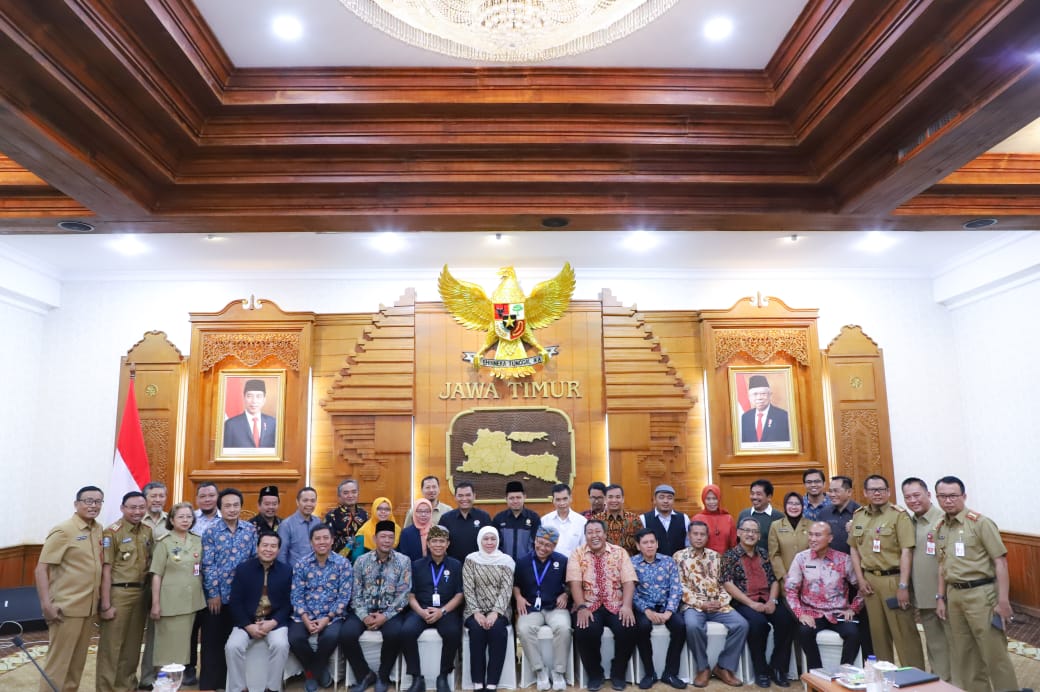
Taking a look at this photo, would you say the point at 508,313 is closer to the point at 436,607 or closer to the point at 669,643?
the point at 436,607

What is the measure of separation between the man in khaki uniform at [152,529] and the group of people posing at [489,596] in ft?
0.03

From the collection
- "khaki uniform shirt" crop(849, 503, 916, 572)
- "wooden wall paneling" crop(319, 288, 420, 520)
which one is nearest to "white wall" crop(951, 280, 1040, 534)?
"khaki uniform shirt" crop(849, 503, 916, 572)

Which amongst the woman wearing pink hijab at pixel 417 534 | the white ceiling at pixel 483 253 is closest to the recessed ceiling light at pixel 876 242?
the white ceiling at pixel 483 253

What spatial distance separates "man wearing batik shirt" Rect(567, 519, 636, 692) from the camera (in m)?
4.85

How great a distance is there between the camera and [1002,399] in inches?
281

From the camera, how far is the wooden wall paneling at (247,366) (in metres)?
7.15

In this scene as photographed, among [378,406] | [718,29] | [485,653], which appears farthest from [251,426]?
[718,29]

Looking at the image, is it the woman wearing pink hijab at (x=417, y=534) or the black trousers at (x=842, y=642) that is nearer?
the black trousers at (x=842, y=642)

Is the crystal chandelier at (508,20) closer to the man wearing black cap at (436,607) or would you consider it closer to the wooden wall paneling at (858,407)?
the man wearing black cap at (436,607)

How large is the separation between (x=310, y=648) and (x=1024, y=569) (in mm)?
6546

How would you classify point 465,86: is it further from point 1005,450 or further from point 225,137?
point 1005,450

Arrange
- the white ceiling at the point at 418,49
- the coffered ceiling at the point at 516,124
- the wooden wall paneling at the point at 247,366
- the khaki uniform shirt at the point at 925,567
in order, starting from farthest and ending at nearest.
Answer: the wooden wall paneling at the point at 247,366 < the khaki uniform shirt at the point at 925,567 < the white ceiling at the point at 418,49 < the coffered ceiling at the point at 516,124

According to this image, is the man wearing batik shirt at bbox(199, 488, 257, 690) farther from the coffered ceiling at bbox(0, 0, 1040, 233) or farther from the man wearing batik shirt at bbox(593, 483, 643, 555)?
the man wearing batik shirt at bbox(593, 483, 643, 555)

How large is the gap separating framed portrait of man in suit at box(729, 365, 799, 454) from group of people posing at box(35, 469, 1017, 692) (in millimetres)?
2133
